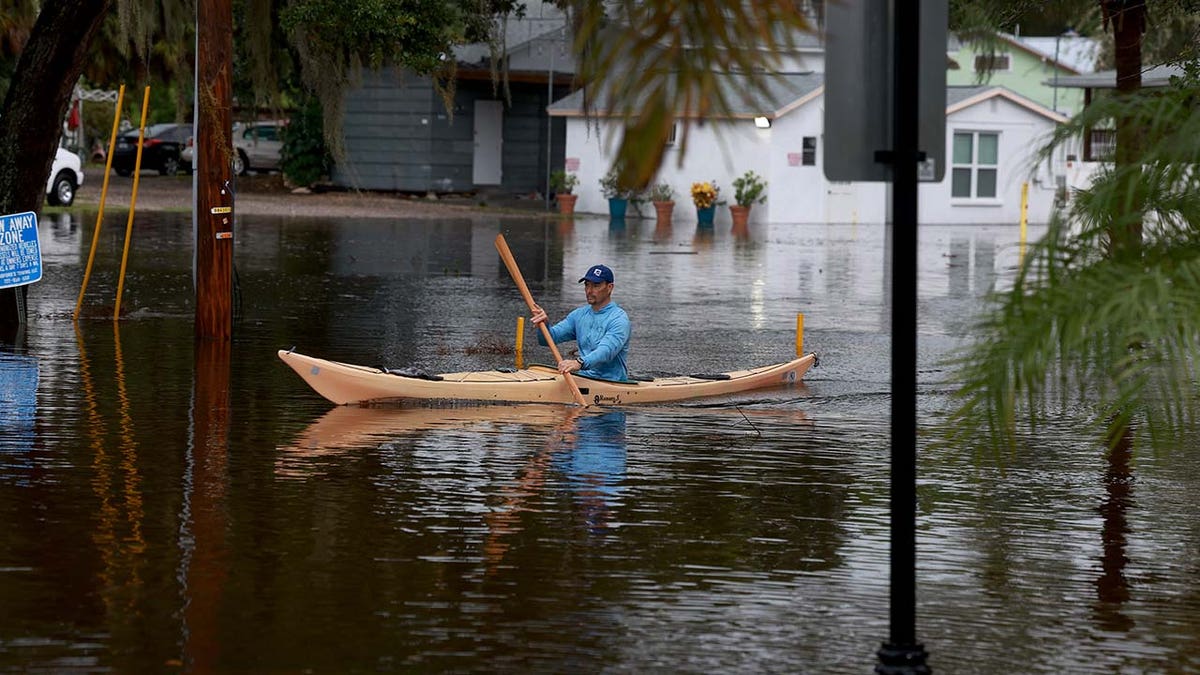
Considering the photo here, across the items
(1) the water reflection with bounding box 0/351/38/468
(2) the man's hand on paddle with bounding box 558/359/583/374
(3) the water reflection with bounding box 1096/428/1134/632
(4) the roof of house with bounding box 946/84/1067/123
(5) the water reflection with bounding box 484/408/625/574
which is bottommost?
(3) the water reflection with bounding box 1096/428/1134/632

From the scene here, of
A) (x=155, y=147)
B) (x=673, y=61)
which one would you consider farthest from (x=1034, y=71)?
(x=673, y=61)

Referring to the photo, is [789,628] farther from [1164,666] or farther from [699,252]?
[699,252]

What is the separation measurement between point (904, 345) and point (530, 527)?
12.2 ft

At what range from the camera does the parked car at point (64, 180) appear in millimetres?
40562

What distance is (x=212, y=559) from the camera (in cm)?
842

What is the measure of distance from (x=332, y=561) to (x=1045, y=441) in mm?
6006

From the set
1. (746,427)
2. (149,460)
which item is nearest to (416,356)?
(746,427)

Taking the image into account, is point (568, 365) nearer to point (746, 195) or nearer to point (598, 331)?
point (598, 331)

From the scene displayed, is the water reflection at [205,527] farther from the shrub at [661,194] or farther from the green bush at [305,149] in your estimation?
the green bush at [305,149]

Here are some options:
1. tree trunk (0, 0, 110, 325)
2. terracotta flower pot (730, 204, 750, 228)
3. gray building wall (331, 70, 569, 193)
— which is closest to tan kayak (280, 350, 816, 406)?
tree trunk (0, 0, 110, 325)

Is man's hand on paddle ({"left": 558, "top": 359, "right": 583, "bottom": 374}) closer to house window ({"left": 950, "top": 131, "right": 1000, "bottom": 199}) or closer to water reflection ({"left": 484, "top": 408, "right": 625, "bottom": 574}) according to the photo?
water reflection ({"left": 484, "top": 408, "right": 625, "bottom": 574})

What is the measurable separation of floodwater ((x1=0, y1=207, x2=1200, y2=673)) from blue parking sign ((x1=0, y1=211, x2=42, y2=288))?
73 cm

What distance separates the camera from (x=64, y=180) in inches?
1619

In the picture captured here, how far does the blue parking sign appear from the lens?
1762 cm
